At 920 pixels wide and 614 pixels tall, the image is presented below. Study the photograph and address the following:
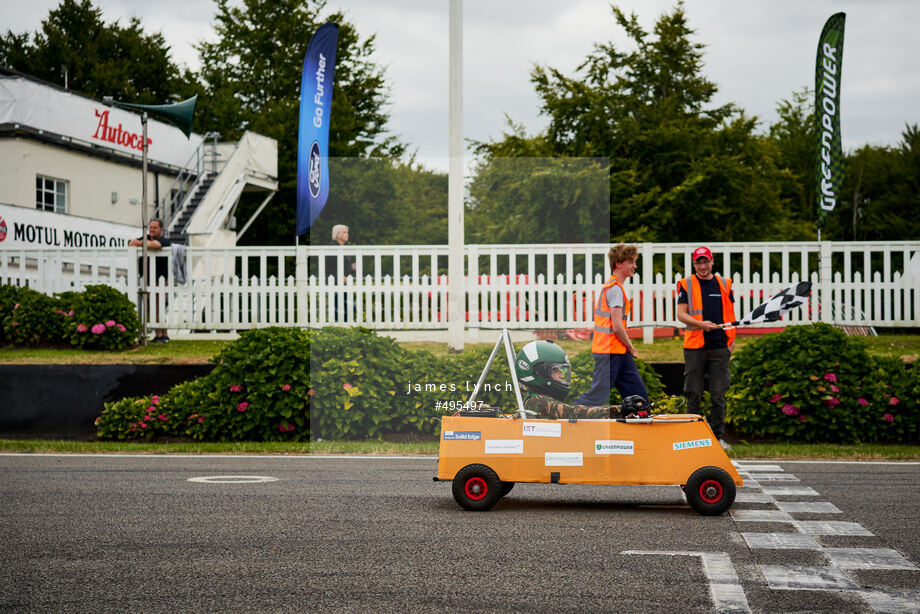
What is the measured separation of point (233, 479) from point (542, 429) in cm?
336

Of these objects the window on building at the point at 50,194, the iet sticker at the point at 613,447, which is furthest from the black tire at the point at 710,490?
the window on building at the point at 50,194

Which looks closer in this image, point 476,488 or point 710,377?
point 476,488

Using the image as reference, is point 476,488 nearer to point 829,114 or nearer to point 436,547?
point 436,547

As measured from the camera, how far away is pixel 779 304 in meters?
9.22

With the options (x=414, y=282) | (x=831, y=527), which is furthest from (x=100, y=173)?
(x=831, y=527)

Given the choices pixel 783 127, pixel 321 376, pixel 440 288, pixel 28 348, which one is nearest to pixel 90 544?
pixel 321 376

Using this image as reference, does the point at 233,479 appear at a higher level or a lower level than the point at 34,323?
lower

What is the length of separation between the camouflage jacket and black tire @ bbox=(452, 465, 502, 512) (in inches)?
23.9

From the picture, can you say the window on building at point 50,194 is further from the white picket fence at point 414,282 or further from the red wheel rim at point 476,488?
the red wheel rim at point 476,488

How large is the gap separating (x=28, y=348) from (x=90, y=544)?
11.3m

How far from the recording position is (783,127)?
59.4m

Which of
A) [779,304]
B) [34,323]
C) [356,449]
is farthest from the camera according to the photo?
[34,323]

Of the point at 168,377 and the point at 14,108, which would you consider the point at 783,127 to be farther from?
the point at 168,377

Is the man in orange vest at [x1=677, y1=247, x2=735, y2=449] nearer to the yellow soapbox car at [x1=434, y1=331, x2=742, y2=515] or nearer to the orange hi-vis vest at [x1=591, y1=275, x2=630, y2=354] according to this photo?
the orange hi-vis vest at [x1=591, y1=275, x2=630, y2=354]
